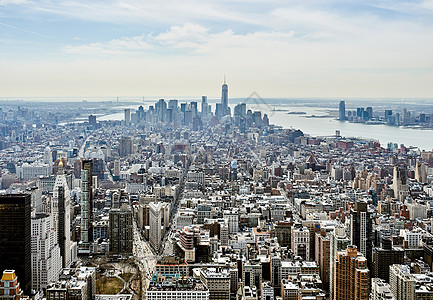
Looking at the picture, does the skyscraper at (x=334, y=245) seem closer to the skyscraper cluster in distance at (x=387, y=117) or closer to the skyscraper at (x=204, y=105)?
the skyscraper cluster in distance at (x=387, y=117)

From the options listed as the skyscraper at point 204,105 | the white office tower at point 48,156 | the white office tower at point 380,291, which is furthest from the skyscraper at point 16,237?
the skyscraper at point 204,105

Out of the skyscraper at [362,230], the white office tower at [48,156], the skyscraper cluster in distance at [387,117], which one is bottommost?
the skyscraper at [362,230]

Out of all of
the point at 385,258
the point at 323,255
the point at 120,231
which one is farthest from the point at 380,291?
the point at 120,231

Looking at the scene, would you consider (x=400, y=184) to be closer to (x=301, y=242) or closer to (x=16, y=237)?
(x=301, y=242)

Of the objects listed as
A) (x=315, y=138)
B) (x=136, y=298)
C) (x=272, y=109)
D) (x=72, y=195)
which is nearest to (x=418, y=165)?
(x=272, y=109)

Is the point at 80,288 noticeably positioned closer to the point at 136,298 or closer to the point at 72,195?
the point at 136,298

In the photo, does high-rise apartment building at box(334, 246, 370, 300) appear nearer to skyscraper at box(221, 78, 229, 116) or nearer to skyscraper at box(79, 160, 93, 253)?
skyscraper at box(79, 160, 93, 253)
